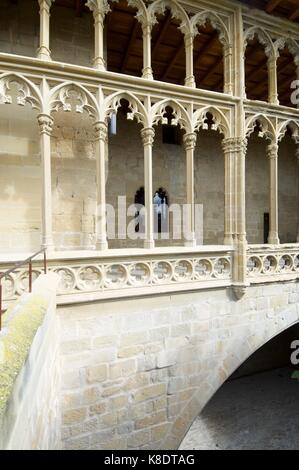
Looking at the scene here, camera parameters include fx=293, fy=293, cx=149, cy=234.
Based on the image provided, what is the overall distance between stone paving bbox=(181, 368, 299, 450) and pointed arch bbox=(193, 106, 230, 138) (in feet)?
23.7

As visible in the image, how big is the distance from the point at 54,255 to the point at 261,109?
4.60m

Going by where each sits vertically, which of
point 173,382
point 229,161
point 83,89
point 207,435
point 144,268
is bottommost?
point 207,435

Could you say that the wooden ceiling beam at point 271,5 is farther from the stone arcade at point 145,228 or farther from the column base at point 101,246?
the column base at point 101,246

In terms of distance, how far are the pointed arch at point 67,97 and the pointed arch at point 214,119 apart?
1726mm

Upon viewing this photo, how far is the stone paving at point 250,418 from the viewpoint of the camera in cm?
720

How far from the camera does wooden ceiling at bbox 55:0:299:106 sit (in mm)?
5543

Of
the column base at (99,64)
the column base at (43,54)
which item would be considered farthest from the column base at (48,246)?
the column base at (99,64)

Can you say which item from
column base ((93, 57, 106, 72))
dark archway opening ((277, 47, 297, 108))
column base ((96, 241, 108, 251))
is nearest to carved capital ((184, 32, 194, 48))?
column base ((93, 57, 106, 72))

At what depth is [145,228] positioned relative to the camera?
4.72 metres

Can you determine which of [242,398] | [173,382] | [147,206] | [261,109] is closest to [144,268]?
[147,206]

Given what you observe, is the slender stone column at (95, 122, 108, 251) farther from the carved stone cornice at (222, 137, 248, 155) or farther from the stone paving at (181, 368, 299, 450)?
the stone paving at (181, 368, 299, 450)

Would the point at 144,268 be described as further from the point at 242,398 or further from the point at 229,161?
the point at 242,398

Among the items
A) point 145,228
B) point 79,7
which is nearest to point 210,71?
point 79,7

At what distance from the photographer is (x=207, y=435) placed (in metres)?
7.51
